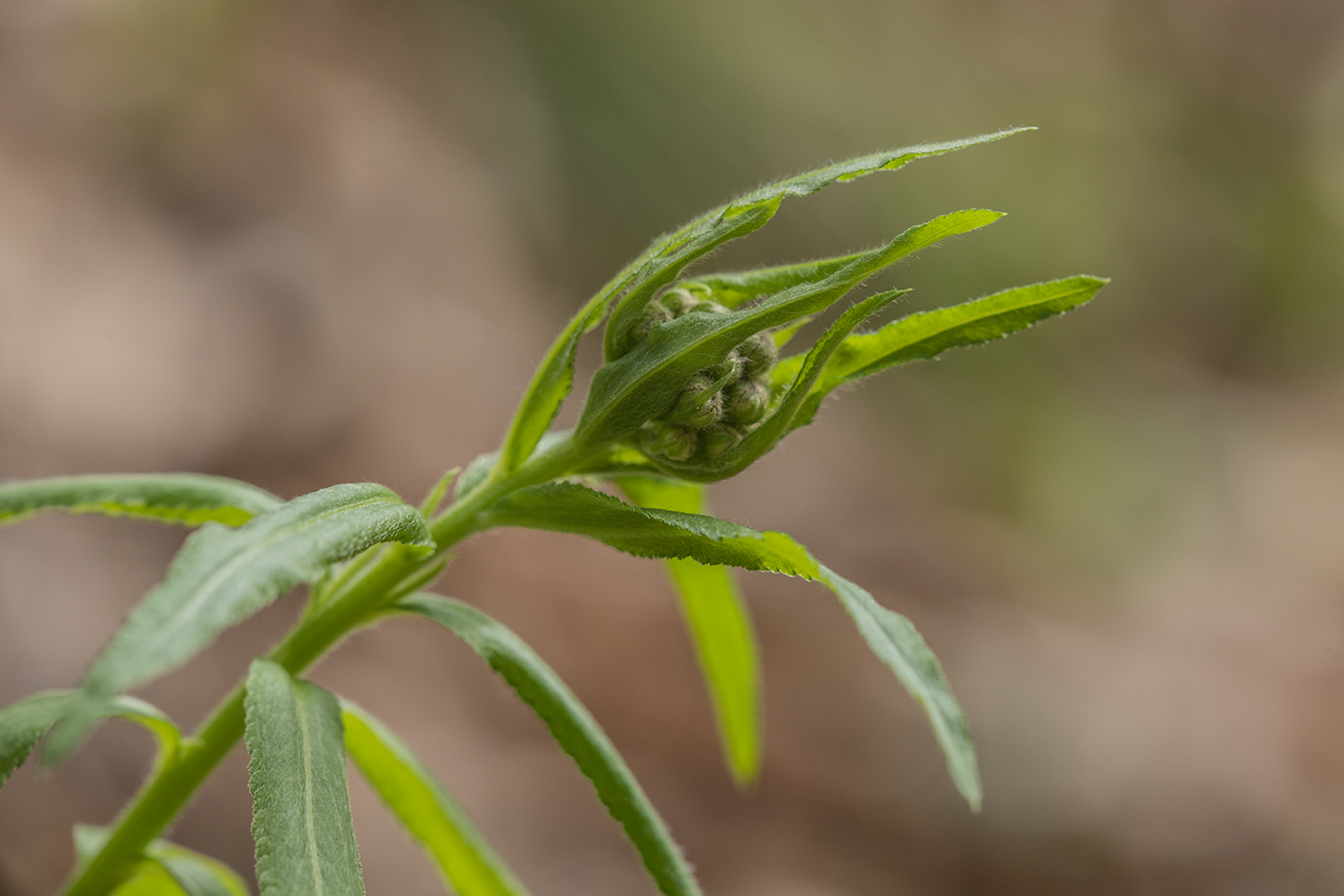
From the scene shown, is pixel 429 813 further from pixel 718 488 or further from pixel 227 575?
pixel 718 488

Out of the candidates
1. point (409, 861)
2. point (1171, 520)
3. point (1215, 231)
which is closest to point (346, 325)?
point (409, 861)

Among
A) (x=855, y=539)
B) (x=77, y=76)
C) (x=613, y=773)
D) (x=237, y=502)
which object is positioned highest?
(x=77, y=76)

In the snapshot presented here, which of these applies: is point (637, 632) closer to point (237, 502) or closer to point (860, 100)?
point (237, 502)

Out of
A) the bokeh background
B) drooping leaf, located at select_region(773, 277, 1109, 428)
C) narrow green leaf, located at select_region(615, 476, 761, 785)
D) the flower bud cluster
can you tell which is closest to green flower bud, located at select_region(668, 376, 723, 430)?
the flower bud cluster

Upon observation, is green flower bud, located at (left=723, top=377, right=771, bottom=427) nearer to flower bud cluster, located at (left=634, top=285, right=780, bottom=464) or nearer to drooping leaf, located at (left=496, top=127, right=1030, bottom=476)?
flower bud cluster, located at (left=634, top=285, right=780, bottom=464)

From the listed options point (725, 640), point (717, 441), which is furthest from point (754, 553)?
point (725, 640)
